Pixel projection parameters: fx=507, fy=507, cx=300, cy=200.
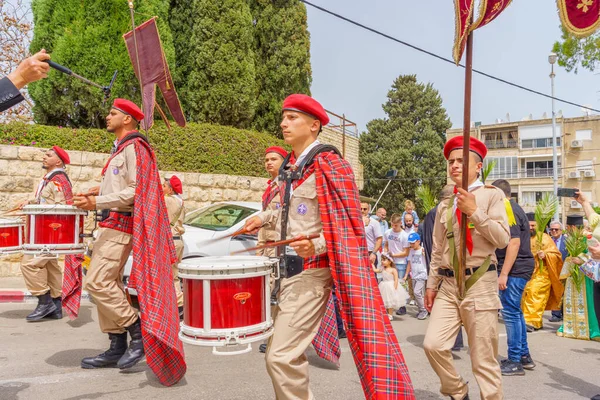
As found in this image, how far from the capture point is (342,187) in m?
2.98

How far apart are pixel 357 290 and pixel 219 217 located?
6295 mm

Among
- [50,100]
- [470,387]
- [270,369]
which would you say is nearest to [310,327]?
A: [270,369]

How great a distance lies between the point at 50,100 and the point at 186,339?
10.9m

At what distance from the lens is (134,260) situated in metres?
4.27

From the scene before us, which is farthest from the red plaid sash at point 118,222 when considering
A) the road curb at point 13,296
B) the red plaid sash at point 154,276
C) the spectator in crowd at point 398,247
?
the spectator in crowd at point 398,247

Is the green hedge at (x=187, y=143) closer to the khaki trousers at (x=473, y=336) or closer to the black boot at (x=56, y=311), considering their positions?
the black boot at (x=56, y=311)

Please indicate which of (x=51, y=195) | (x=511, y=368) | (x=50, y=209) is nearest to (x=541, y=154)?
(x=511, y=368)

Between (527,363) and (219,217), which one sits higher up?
(219,217)

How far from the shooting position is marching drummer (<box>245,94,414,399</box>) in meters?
2.78

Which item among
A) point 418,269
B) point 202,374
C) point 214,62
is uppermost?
point 214,62

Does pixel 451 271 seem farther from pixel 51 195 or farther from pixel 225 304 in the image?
pixel 51 195

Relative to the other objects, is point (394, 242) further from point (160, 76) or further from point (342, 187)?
point (342, 187)

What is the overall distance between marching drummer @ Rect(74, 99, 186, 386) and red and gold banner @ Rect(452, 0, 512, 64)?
9.15 feet

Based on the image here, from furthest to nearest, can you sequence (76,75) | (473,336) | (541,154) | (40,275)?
(541,154) < (40,275) < (76,75) < (473,336)
